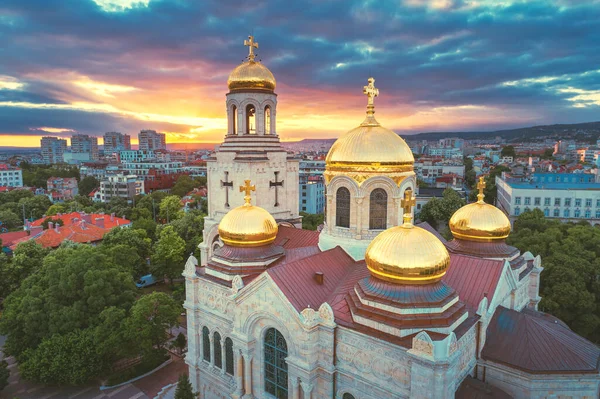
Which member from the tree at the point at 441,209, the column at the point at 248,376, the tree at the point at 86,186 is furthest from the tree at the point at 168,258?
the tree at the point at 86,186

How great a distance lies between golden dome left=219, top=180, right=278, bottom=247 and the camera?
1692cm

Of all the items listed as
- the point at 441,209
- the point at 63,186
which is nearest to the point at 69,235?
the point at 441,209

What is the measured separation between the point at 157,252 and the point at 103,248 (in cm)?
478

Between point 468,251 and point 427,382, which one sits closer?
point 427,382

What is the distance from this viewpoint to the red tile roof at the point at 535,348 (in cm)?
1238

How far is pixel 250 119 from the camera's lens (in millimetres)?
25641

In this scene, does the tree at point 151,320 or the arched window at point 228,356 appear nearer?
the arched window at point 228,356

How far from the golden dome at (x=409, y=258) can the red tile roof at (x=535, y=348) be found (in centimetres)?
360

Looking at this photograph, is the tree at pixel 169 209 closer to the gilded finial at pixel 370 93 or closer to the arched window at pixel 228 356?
the arched window at pixel 228 356

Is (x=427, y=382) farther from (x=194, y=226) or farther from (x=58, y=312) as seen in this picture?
(x=194, y=226)

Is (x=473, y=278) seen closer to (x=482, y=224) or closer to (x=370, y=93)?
(x=482, y=224)

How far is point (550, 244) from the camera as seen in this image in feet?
91.2

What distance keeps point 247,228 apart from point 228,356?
5940 mm

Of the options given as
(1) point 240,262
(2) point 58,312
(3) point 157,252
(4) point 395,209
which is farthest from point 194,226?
(4) point 395,209
